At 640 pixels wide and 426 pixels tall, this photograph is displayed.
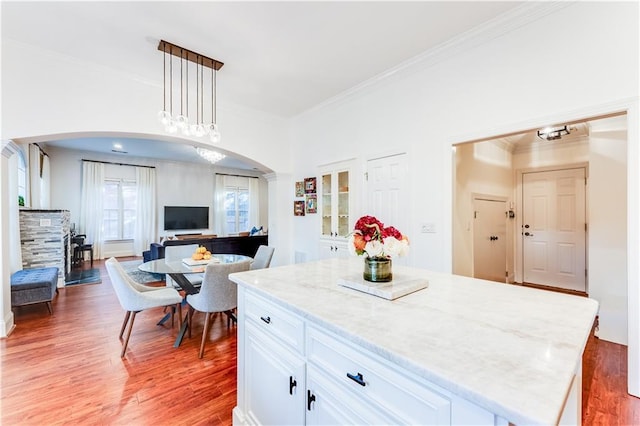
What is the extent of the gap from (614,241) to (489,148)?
6.79 ft

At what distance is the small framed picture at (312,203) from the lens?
455 centimetres

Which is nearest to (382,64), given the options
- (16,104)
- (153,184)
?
(16,104)

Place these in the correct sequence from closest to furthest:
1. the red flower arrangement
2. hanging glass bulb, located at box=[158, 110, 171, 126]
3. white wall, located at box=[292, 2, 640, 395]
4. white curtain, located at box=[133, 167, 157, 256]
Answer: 1. the red flower arrangement
2. white wall, located at box=[292, 2, 640, 395]
3. hanging glass bulb, located at box=[158, 110, 171, 126]
4. white curtain, located at box=[133, 167, 157, 256]

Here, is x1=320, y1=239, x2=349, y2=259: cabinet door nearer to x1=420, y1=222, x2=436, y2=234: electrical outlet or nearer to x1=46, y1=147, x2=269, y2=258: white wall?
x1=420, y1=222, x2=436, y2=234: electrical outlet

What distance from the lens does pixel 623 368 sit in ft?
7.78

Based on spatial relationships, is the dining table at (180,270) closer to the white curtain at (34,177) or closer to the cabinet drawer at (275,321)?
the cabinet drawer at (275,321)

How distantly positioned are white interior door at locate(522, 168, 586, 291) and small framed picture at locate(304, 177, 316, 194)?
3.89 m

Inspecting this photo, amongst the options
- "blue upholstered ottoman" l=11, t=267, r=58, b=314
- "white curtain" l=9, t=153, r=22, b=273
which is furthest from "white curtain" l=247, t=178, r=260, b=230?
"blue upholstered ottoman" l=11, t=267, r=58, b=314

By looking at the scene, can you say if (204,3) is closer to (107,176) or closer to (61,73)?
(61,73)

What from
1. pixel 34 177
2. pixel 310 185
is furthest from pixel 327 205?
pixel 34 177

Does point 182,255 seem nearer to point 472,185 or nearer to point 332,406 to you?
point 332,406

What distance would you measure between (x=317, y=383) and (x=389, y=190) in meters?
2.65

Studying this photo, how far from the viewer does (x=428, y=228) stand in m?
3.05

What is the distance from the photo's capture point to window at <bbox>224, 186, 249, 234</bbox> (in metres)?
9.49
